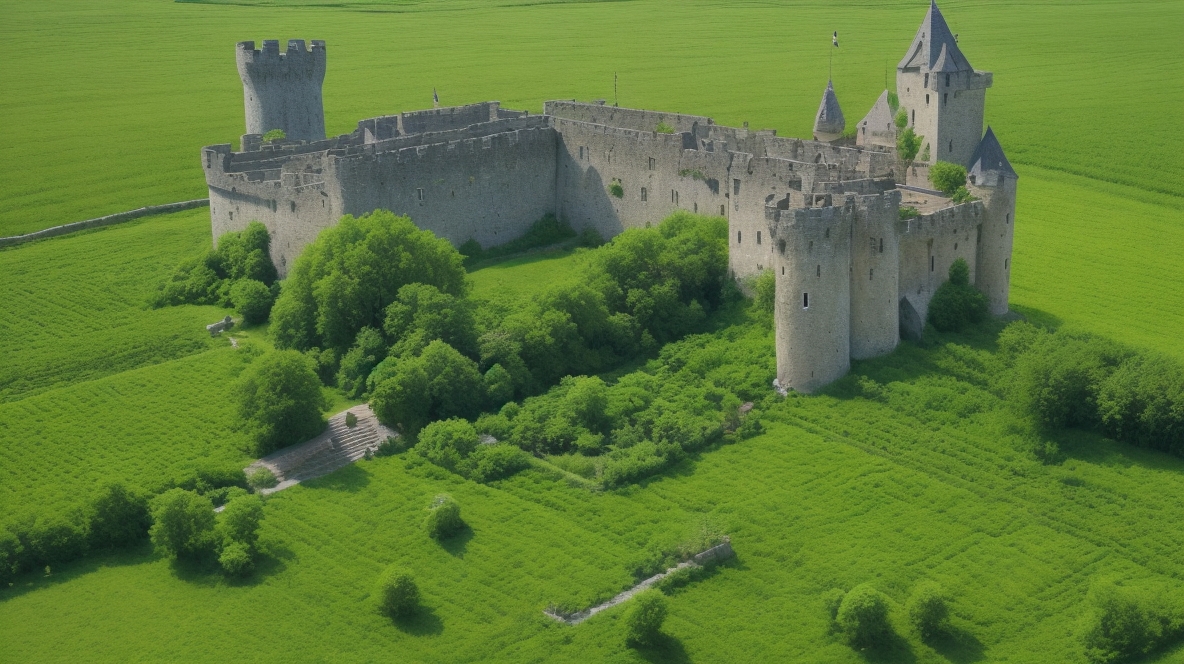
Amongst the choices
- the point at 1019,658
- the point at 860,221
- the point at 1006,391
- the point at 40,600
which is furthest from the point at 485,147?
the point at 1019,658

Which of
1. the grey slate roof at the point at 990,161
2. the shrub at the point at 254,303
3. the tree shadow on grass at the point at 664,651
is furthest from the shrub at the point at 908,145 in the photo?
the tree shadow on grass at the point at 664,651

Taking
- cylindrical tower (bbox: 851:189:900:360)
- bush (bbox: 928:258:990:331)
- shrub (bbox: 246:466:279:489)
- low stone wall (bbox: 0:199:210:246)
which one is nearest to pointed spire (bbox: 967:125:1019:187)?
bush (bbox: 928:258:990:331)

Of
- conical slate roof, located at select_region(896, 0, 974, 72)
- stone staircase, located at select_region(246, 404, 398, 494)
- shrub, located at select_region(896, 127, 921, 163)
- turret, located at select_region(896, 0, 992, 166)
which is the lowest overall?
stone staircase, located at select_region(246, 404, 398, 494)

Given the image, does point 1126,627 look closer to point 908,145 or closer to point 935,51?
point 908,145

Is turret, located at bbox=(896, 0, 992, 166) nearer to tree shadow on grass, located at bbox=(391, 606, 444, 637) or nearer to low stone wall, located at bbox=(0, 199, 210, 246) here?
tree shadow on grass, located at bbox=(391, 606, 444, 637)

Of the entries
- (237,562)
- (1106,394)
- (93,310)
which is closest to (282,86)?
(93,310)

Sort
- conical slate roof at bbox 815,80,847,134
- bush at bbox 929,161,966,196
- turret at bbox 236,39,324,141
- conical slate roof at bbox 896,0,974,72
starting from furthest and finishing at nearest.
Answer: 1. turret at bbox 236,39,324,141
2. conical slate roof at bbox 815,80,847,134
3. conical slate roof at bbox 896,0,974,72
4. bush at bbox 929,161,966,196
